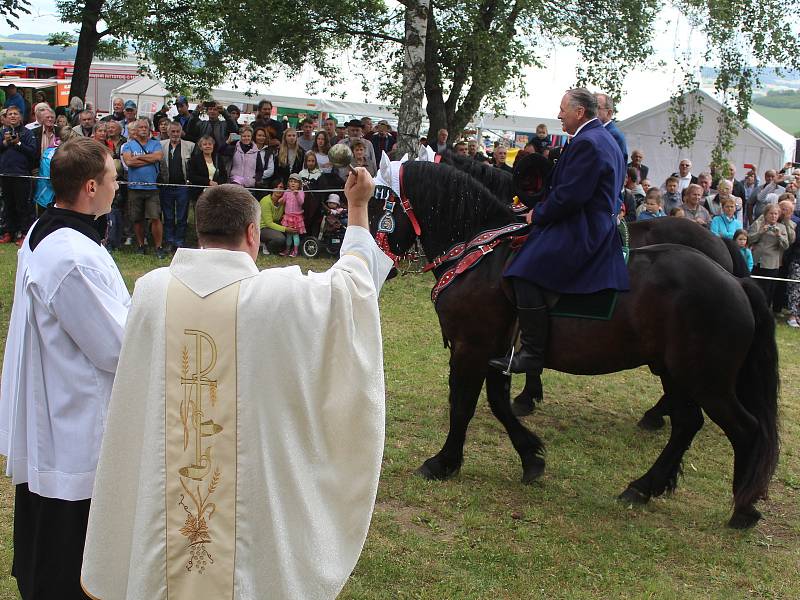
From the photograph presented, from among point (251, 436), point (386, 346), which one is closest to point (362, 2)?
point (386, 346)

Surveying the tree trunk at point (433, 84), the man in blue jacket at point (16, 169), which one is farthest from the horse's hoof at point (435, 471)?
the tree trunk at point (433, 84)

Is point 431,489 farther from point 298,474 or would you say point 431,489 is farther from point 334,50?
point 334,50

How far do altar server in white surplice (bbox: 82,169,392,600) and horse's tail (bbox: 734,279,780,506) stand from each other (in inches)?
133

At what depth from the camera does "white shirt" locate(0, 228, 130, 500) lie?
275cm

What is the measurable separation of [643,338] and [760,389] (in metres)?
0.76

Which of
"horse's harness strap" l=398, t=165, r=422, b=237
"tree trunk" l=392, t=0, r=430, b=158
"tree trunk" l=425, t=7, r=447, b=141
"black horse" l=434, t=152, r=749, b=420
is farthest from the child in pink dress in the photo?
"horse's harness strap" l=398, t=165, r=422, b=237

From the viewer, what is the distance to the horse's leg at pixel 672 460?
5531 mm

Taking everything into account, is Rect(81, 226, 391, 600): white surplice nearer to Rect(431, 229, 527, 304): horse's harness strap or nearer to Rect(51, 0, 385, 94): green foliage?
Rect(431, 229, 527, 304): horse's harness strap

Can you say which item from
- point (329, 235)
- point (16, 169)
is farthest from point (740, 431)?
point (16, 169)

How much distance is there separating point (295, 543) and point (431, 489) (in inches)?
119

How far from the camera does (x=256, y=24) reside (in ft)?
51.0

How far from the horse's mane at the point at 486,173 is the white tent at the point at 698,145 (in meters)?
13.6

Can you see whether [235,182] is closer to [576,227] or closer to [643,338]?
[576,227]

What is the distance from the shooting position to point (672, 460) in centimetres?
557
